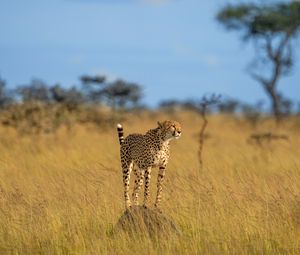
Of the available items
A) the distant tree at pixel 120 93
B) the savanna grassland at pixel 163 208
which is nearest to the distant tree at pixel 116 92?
the distant tree at pixel 120 93

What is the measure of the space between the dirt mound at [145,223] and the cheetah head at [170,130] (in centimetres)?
96

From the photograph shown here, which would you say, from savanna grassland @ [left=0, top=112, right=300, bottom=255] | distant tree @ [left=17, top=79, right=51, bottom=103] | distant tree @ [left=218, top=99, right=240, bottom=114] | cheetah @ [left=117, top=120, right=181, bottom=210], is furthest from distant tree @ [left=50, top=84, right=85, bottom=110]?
distant tree @ [left=218, top=99, right=240, bottom=114]

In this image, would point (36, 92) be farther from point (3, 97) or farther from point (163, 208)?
point (163, 208)

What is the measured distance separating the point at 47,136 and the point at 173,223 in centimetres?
1242

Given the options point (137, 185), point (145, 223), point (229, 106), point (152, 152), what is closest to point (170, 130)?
point (152, 152)

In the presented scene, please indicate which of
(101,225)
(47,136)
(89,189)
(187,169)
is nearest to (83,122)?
(47,136)

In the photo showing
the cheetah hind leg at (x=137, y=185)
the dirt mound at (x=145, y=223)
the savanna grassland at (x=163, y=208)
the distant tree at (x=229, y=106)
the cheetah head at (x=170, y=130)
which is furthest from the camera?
the distant tree at (x=229, y=106)

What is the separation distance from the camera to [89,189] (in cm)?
878

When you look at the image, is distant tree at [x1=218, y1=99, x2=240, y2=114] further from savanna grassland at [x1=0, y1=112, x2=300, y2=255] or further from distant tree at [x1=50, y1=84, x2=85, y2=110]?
savanna grassland at [x1=0, y1=112, x2=300, y2=255]

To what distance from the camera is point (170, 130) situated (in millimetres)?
7777

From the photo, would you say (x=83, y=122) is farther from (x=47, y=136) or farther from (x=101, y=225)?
(x=101, y=225)

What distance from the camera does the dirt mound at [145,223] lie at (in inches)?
270

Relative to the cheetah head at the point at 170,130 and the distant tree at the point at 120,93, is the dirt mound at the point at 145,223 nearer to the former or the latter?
the cheetah head at the point at 170,130

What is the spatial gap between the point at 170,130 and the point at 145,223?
1.16 metres
